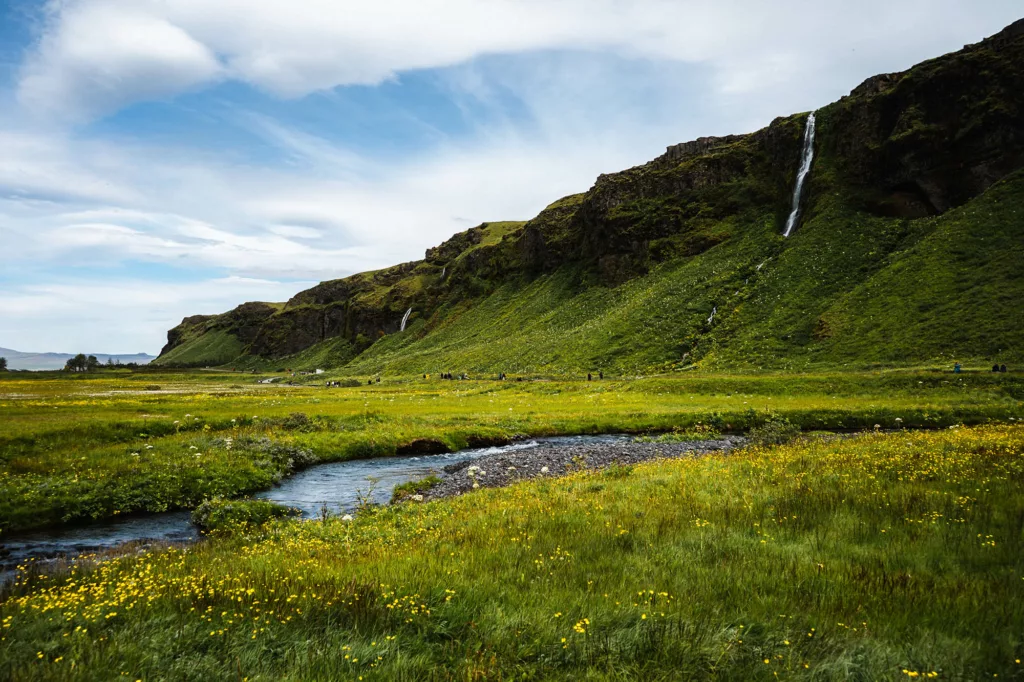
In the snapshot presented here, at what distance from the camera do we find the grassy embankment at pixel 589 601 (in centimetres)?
529

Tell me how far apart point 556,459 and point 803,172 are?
97.1 meters

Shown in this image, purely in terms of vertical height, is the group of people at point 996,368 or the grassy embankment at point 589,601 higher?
the grassy embankment at point 589,601

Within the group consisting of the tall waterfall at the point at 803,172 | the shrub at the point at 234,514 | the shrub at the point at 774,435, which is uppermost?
the tall waterfall at the point at 803,172

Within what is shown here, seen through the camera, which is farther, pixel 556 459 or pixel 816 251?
pixel 816 251

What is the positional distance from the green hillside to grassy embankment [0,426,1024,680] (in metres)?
50.6

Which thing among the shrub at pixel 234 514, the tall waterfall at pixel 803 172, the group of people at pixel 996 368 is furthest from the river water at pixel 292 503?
the tall waterfall at pixel 803 172

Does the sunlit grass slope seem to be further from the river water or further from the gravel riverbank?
the river water

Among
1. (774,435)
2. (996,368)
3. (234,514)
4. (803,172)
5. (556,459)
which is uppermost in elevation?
(803,172)

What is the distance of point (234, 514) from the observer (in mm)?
16031

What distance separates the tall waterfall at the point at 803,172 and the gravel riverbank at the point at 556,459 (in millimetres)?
75336

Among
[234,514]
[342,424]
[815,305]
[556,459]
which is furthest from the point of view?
[815,305]

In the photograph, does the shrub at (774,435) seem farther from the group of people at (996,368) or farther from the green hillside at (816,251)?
the green hillside at (816,251)

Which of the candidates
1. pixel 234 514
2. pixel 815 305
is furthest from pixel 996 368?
pixel 234 514

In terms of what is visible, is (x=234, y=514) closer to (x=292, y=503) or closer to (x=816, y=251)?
(x=292, y=503)
